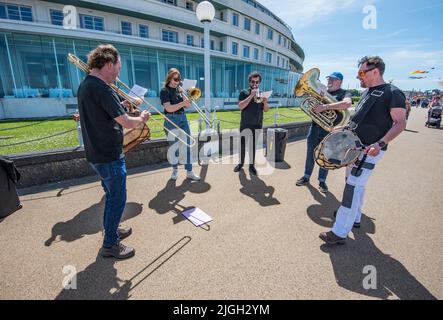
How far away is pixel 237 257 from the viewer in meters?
2.89

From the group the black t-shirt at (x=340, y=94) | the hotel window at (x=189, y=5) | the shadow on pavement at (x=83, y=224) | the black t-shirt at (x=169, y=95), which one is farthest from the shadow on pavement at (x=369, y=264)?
the hotel window at (x=189, y=5)

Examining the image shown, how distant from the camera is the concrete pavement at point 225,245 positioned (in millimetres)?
2428

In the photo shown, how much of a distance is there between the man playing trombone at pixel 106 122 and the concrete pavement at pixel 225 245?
0.63 meters

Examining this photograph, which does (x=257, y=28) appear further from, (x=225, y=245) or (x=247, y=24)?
(x=225, y=245)

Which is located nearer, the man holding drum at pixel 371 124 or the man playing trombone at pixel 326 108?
the man holding drum at pixel 371 124

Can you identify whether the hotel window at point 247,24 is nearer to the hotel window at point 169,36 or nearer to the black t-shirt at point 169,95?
the hotel window at point 169,36

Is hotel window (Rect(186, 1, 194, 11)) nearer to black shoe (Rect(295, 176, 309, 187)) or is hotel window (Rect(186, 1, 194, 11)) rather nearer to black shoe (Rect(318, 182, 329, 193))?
black shoe (Rect(295, 176, 309, 187))

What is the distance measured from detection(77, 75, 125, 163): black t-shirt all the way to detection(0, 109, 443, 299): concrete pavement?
1.41 metres

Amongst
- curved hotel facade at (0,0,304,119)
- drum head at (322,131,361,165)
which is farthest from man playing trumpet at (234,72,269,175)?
curved hotel facade at (0,0,304,119)

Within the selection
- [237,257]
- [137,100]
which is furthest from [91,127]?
[237,257]

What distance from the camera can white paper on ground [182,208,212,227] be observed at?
3684 mm

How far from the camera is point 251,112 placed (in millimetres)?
5625

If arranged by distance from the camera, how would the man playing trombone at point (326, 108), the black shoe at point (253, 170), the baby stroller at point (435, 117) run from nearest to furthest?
1. the man playing trombone at point (326, 108)
2. the black shoe at point (253, 170)
3. the baby stroller at point (435, 117)

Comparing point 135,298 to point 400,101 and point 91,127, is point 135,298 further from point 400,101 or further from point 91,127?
point 400,101
